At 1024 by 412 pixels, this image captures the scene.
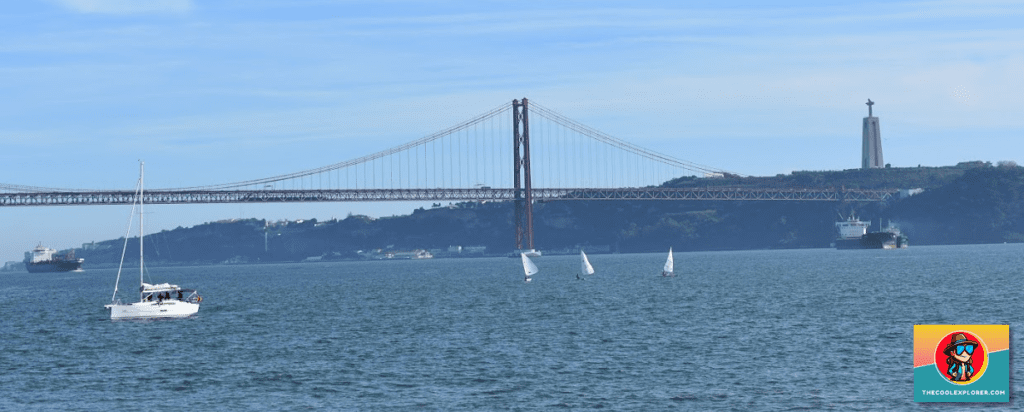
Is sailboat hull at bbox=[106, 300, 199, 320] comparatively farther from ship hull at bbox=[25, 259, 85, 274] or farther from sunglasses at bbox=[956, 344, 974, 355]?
ship hull at bbox=[25, 259, 85, 274]

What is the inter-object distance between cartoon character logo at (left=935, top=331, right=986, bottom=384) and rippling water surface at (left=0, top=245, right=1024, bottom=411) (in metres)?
3.66

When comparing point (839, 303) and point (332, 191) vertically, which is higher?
point (332, 191)

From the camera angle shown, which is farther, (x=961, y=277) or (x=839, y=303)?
(x=961, y=277)

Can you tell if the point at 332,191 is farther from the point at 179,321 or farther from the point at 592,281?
the point at 179,321

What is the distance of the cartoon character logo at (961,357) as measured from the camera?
65.5 feet

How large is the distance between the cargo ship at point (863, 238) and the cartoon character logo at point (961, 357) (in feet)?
493

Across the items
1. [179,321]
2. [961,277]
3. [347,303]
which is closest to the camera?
[179,321]

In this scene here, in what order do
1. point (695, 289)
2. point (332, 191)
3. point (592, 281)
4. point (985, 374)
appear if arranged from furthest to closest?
1. point (332, 191)
2. point (592, 281)
3. point (695, 289)
4. point (985, 374)

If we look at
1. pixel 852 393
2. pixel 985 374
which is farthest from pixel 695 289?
pixel 985 374

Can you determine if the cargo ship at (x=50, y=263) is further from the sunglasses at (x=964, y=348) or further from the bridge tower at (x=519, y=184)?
the sunglasses at (x=964, y=348)

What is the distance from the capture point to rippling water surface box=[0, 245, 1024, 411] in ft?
87.0

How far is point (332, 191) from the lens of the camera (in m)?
136

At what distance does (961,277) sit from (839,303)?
2229cm

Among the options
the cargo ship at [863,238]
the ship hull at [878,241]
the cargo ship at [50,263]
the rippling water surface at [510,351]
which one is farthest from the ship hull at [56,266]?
the rippling water surface at [510,351]
